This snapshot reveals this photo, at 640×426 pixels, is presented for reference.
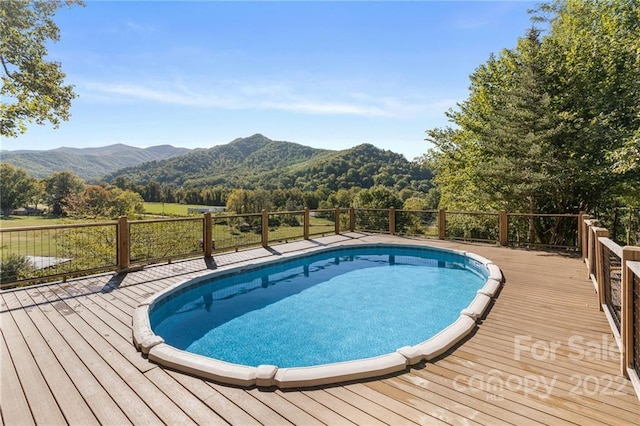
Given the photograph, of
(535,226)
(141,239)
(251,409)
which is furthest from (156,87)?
(535,226)

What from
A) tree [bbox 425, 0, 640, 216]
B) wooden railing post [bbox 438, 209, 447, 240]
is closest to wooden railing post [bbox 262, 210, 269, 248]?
wooden railing post [bbox 438, 209, 447, 240]

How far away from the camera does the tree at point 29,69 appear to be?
840 cm

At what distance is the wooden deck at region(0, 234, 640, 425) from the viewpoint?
2.13 metres

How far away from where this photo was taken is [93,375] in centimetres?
268

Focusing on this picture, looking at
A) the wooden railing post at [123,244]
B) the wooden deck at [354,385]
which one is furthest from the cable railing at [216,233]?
the wooden deck at [354,385]

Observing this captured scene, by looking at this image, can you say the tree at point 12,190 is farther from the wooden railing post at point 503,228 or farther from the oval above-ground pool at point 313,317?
the wooden railing post at point 503,228

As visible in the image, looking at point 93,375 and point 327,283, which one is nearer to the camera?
point 93,375

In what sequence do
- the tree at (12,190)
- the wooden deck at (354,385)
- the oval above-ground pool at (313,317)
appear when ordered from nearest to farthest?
the wooden deck at (354,385) → the oval above-ground pool at (313,317) → the tree at (12,190)

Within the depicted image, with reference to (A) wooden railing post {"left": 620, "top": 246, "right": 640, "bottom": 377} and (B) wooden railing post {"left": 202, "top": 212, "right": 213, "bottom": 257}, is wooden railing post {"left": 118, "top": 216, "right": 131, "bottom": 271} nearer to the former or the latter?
(B) wooden railing post {"left": 202, "top": 212, "right": 213, "bottom": 257}

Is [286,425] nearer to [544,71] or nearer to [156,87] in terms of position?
[544,71]

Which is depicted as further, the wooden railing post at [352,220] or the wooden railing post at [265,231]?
the wooden railing post at [352,220]

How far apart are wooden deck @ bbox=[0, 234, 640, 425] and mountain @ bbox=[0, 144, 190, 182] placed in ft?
147

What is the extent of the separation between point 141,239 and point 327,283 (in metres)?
7.89

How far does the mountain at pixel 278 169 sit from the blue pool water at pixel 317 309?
2095 cm
